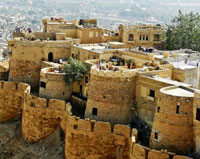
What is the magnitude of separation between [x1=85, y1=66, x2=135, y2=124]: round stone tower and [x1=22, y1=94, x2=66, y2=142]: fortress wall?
163 inches

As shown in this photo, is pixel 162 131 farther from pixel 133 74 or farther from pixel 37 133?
pixel 37 133

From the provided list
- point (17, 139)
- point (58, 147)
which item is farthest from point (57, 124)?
point (17, 139)

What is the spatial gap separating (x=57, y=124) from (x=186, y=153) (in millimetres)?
13528

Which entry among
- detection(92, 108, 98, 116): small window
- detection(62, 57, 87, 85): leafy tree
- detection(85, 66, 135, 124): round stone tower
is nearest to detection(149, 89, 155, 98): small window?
detection(85, 66, 135, 124): round stone tower

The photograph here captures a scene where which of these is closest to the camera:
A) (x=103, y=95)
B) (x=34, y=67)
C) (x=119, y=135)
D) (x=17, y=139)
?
(x=119, y=135)

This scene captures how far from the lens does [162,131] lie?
28.5 metres

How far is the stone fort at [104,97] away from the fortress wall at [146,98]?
0.25ft

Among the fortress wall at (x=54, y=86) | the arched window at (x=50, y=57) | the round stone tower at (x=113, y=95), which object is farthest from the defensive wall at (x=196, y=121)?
the arched window at (x=50, y=57)

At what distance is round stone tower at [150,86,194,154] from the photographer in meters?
27.8

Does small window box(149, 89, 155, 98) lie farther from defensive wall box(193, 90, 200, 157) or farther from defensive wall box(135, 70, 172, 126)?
defensive wall box(193, 90, 200, 157)

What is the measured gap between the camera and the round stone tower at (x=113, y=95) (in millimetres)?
33781

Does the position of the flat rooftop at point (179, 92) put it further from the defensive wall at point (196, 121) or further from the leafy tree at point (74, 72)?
the leafy tree at point (74, 72)

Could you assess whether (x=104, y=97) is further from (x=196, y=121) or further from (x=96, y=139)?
(x=196, y=121)

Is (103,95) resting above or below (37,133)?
above
